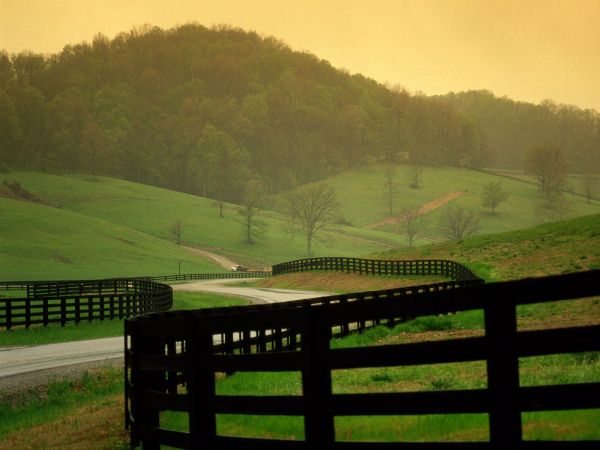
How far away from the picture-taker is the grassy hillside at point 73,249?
94375mm

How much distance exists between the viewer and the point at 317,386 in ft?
22.3

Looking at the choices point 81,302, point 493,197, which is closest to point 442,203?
point 493,197

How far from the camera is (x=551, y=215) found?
164 meters

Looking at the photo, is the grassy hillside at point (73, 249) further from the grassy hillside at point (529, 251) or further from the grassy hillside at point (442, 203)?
the grassy hillside at point (442, 203)

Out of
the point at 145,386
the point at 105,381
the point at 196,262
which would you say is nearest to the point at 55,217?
the point at 196,262

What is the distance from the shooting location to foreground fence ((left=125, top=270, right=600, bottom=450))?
5.38 meters

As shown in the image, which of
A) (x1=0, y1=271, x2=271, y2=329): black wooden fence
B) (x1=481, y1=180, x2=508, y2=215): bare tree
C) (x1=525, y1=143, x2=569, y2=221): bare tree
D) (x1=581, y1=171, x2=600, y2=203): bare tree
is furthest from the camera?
(x1=581, y1=171, x2=600, y2=203): bare tree

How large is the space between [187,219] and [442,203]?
5831cm

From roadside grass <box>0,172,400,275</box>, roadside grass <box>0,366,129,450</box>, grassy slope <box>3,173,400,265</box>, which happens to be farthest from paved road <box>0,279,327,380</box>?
Result: grassy slope <box>3,173,400,265</box>

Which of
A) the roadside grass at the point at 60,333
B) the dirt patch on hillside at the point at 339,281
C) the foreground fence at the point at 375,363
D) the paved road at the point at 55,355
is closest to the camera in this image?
the foreground fence at the point at 375,363

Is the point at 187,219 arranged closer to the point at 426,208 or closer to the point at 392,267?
the point at 426,208

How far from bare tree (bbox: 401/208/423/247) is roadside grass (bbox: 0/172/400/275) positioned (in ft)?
10.5

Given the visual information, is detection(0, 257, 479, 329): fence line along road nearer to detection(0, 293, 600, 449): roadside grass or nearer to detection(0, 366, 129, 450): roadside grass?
detection(0, 366, 129, 450): roadside grass

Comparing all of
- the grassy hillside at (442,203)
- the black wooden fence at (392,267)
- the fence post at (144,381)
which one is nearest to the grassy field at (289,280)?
the grassy hillside at (442,203)
